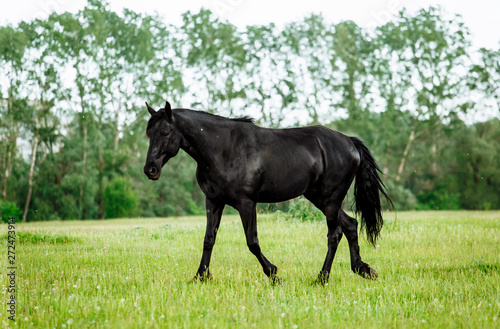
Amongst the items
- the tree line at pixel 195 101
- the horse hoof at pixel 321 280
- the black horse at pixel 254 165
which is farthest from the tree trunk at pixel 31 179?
the horse hoof at pixel 321 280

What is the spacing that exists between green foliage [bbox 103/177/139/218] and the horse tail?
24.7 meters

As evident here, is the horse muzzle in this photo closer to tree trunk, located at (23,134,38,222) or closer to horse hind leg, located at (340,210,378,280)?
horse hind leg, located at (340,210,378,280)

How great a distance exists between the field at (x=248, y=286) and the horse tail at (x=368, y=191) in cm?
78

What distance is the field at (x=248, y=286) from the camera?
195 inches

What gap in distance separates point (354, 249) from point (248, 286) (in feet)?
7.27

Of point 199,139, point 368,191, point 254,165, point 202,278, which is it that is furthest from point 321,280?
point 199,139

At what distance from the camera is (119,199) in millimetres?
31047

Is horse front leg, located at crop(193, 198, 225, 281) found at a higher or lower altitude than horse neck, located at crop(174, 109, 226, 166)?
lower

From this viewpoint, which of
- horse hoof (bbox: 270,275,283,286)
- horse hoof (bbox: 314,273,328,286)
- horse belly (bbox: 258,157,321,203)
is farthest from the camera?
horse belly (bbox: 258,157,321,203)

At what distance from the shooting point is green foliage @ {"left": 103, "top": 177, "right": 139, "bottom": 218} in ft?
102

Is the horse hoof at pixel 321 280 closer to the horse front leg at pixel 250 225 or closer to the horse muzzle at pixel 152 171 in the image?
the horse front leg at pixel 250 225

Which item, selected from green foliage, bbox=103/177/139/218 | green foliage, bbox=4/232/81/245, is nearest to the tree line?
green foliage, bbox=103/177/139/218

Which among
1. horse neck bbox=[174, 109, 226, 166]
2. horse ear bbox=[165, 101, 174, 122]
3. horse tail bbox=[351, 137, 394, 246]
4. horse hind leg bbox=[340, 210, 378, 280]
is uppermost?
horse ear bbox=[165, 101, 174, 122]

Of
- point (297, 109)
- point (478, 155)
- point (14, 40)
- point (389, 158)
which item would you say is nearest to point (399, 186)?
point (389, 158)
